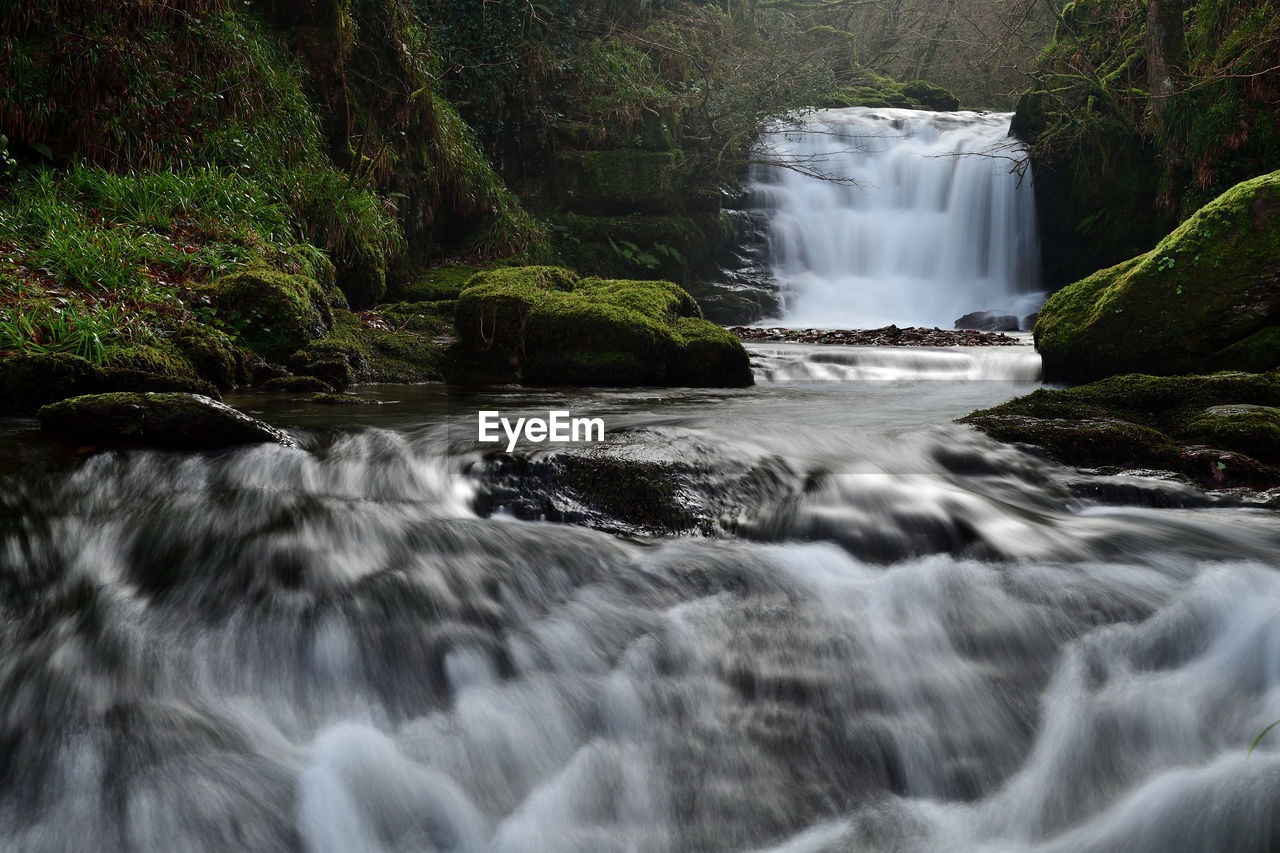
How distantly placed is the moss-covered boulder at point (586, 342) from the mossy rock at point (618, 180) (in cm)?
835

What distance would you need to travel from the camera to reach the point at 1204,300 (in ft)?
19.1

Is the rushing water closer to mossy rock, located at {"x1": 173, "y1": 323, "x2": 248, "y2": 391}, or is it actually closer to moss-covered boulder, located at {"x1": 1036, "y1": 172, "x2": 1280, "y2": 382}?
mossy rock, located at {"x1": 173, "y1": 323, "x2": 248, "y2": 391}

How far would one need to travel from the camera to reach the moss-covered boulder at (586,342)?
7168 mm

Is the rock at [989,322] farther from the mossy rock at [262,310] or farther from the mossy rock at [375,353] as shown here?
the mossy rock at [262,310]

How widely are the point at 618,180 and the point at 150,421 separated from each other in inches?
505

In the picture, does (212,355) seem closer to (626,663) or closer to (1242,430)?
(626,663)

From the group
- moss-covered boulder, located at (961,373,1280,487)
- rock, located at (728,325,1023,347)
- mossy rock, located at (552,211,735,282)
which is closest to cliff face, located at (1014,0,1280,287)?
rock, located at (728,325,1023,347)

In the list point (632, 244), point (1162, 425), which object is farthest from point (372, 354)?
point (632, 244)

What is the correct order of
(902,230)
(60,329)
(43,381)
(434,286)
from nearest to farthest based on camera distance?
1. (43,381)
2. (60,329)
3. (434,286)
4. (902,230)

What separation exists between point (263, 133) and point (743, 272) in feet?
32.0

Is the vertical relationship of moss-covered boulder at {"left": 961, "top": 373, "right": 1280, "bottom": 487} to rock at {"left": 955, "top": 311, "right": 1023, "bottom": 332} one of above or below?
below

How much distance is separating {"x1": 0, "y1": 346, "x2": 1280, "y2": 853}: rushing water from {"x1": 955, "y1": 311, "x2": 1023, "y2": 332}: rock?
10596mm

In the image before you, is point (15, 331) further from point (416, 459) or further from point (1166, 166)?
point (1166, 166)

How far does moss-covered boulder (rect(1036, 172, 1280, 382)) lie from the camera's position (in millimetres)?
5664
